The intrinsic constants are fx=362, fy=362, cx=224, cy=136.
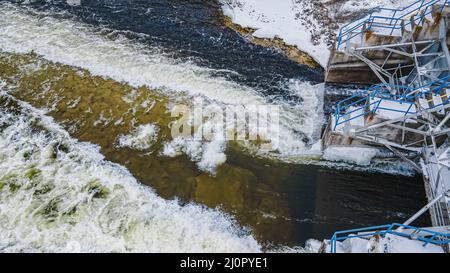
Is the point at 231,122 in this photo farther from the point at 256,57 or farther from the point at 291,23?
the point at 291,23

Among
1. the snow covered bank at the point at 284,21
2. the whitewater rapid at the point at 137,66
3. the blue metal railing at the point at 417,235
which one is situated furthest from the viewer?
the snow covered bank at the point at 284,21

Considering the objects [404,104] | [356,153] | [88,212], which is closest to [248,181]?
[356,153]

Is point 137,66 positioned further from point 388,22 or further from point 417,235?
point 417,235

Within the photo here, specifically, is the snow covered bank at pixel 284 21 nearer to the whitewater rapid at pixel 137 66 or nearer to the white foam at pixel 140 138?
the whitewater rapid at pixel 137 66

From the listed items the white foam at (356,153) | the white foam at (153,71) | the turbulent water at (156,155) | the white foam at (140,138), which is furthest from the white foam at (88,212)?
the white foam at (356,153)

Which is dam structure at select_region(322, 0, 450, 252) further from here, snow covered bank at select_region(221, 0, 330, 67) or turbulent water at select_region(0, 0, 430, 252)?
snow covered bank at select_region(221, 0, 330, 67)

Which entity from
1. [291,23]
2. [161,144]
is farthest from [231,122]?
[291,23]
